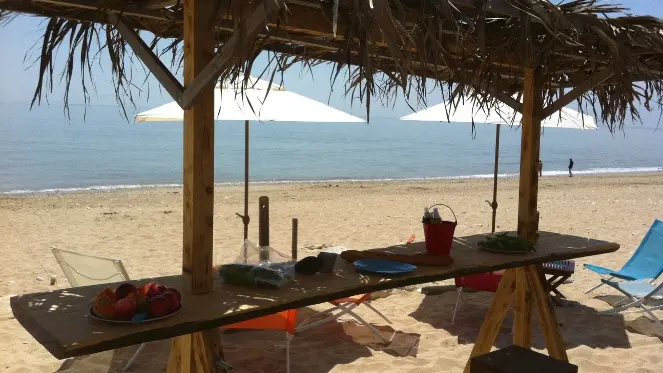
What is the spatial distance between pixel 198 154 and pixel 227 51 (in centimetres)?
43

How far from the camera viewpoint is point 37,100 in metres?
2.59

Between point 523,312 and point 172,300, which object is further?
point 523,312

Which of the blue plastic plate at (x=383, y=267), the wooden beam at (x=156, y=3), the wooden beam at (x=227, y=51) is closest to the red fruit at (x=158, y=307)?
the wooden beam at (x=227, y=51)

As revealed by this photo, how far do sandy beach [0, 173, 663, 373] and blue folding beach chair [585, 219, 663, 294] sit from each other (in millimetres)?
289

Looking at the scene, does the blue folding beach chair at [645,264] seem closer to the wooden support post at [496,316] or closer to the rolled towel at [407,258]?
the wooden support post at [496,316]

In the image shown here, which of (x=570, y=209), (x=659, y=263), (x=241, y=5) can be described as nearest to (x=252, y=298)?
(x=241, y=5)

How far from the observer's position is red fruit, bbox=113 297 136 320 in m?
2.06

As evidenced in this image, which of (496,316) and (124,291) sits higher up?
(124,291)

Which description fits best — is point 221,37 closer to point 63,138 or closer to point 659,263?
point 659,263

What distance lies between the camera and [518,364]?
2.40m

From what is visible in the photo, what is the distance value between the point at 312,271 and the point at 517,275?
1.56 metres

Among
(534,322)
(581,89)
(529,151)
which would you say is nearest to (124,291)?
(529,151)

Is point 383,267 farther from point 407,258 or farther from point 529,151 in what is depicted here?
point 529,151

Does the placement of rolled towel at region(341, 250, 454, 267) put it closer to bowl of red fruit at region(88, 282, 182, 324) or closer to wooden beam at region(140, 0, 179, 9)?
bowl of red fruit at region(88, 282, 182, 324)
